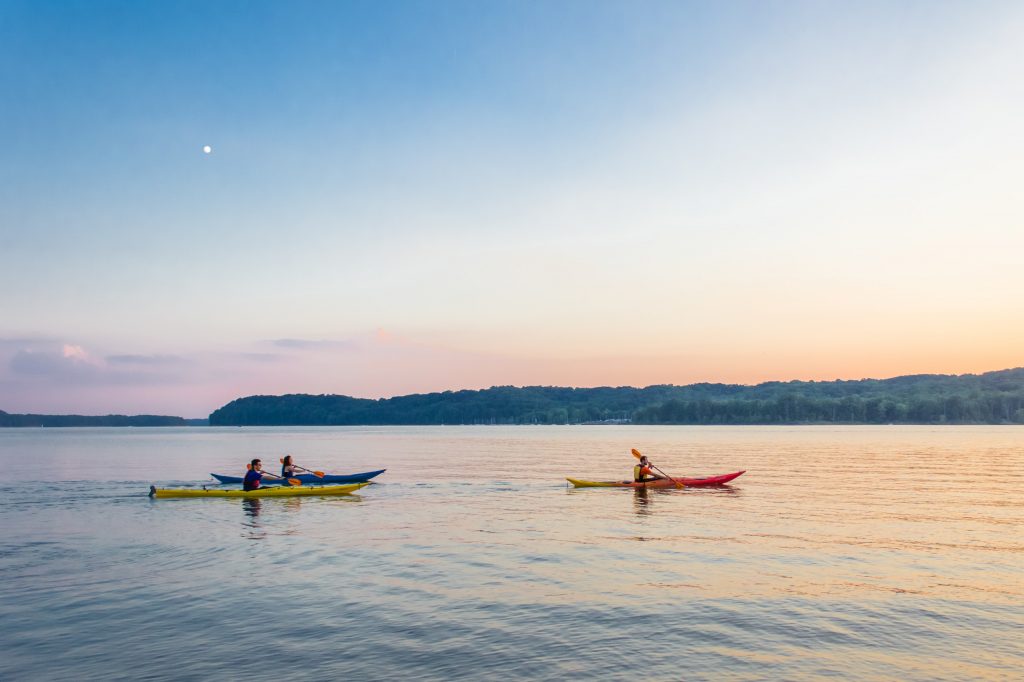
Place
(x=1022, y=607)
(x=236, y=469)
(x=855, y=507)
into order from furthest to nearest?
(x=236, y=469), (x=855, y=507), (x=1022, y=607)

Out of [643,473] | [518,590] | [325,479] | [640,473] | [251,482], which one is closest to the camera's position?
[518,590]

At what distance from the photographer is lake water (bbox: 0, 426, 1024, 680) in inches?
520

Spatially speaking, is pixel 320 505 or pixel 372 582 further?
pixel 320 505

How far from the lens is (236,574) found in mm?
20953

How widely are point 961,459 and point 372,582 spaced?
248 feet

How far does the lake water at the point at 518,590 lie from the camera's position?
13.2m

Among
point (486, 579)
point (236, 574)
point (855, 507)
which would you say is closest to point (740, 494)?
point (855, 507)

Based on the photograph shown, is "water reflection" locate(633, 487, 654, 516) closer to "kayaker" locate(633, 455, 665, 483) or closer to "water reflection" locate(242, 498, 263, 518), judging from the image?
"kayaker" locate(633, 455, 665, 483)

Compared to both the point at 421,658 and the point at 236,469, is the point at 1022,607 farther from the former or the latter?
the point at 236,469

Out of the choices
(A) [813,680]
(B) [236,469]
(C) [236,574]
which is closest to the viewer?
(A) [813,680]

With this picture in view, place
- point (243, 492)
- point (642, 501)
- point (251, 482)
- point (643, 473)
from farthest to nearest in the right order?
point (643, 473)
point (251, 482)
point (243, 492)
point (642, 501)

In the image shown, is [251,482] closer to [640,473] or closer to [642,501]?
[642,501]

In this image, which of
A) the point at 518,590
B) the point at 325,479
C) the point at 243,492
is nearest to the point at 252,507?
the point at 243,492

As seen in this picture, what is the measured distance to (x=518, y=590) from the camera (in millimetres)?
18359
